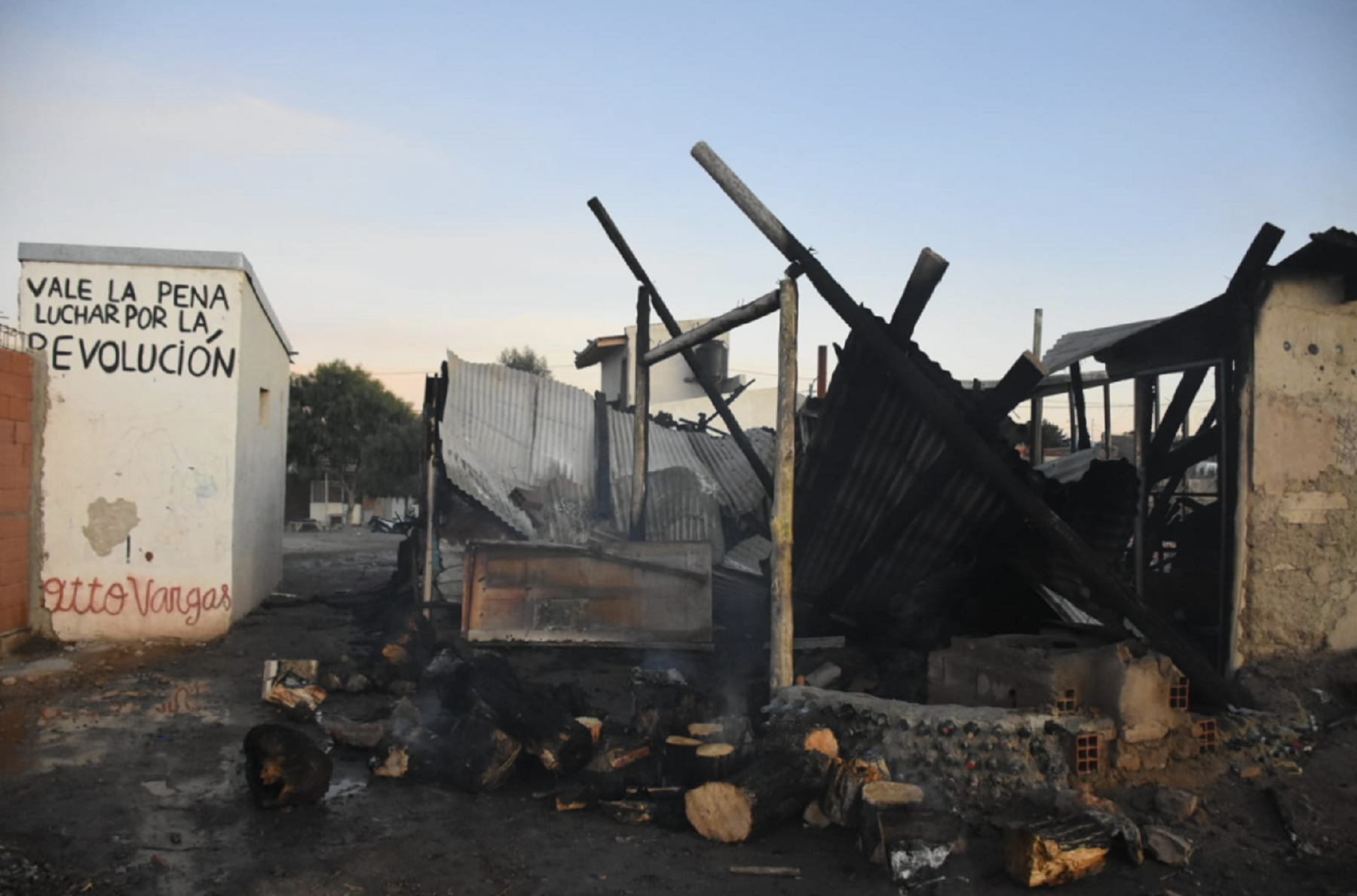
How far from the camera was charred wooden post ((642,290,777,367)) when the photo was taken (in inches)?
274

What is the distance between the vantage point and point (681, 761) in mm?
5680

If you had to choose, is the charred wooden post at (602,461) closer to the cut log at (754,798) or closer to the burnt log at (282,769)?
the burnt log at (282,769)

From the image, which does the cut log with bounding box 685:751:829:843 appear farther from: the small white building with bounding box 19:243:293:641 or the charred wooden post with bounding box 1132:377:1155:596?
the small white building with bounding box 19:243:293:641

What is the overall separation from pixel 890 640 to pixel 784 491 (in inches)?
87.3

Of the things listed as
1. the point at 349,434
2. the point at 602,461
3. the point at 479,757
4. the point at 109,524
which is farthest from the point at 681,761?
the point at 349,434

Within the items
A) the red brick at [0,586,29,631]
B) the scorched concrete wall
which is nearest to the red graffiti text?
the red brick at [0,586,29,631]

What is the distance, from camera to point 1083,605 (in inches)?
259

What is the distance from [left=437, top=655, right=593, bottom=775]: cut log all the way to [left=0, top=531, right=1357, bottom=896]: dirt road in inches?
9.8

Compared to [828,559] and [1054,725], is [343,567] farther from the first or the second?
[1054,725]

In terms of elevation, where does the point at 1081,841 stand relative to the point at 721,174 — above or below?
below

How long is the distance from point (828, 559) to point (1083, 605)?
2.04 m

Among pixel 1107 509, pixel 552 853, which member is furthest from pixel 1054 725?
pixel 552 853

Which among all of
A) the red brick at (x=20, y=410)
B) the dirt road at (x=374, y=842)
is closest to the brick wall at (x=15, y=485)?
the red brick at (x=20, y=410)

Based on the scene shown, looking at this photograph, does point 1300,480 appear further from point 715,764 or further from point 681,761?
point 681,761
